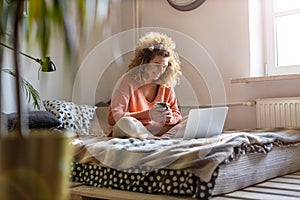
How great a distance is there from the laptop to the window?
101cm

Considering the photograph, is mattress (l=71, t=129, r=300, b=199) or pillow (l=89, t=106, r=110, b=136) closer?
A: mattress (l=71, t=129, r=300, b=199)

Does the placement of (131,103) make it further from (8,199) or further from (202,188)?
(8,199)

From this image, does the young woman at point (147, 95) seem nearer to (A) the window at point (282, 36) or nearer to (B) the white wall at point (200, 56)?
(B) the white wall at point (200, 56)

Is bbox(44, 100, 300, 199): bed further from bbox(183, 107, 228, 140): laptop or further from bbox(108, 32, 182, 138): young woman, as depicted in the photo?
bbox(108, 32, 182, 138): young woman

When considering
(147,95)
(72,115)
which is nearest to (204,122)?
(147,95)

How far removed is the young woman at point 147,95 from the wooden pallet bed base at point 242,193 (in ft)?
1.64

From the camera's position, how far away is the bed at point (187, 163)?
1513 millimetres

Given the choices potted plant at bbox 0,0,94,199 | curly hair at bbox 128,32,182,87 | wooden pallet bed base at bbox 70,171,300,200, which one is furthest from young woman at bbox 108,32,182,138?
potted plant at bbox 0,0,94,199

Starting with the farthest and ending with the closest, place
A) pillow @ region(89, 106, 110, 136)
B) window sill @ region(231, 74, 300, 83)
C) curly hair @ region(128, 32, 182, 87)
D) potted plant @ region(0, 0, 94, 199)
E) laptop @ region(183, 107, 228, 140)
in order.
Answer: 1. pillow @ region(89, 106, 110, 136)
2. window sill @ region(231, 74, 300, 83)
3. curly hair @ region(128, 32, 182, 87)
4. laptop @ region(183, 107, 228, 140)
5. potted plant @ region(0, 0, 94, 199)

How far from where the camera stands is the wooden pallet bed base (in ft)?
5.20

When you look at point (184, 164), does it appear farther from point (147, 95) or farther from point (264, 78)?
point (264, 78)

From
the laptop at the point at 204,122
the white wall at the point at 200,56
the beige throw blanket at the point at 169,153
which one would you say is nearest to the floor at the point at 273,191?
the beige throw blanket at the point at 169,153

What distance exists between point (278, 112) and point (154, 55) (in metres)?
0.90

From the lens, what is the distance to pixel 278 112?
2697mm
